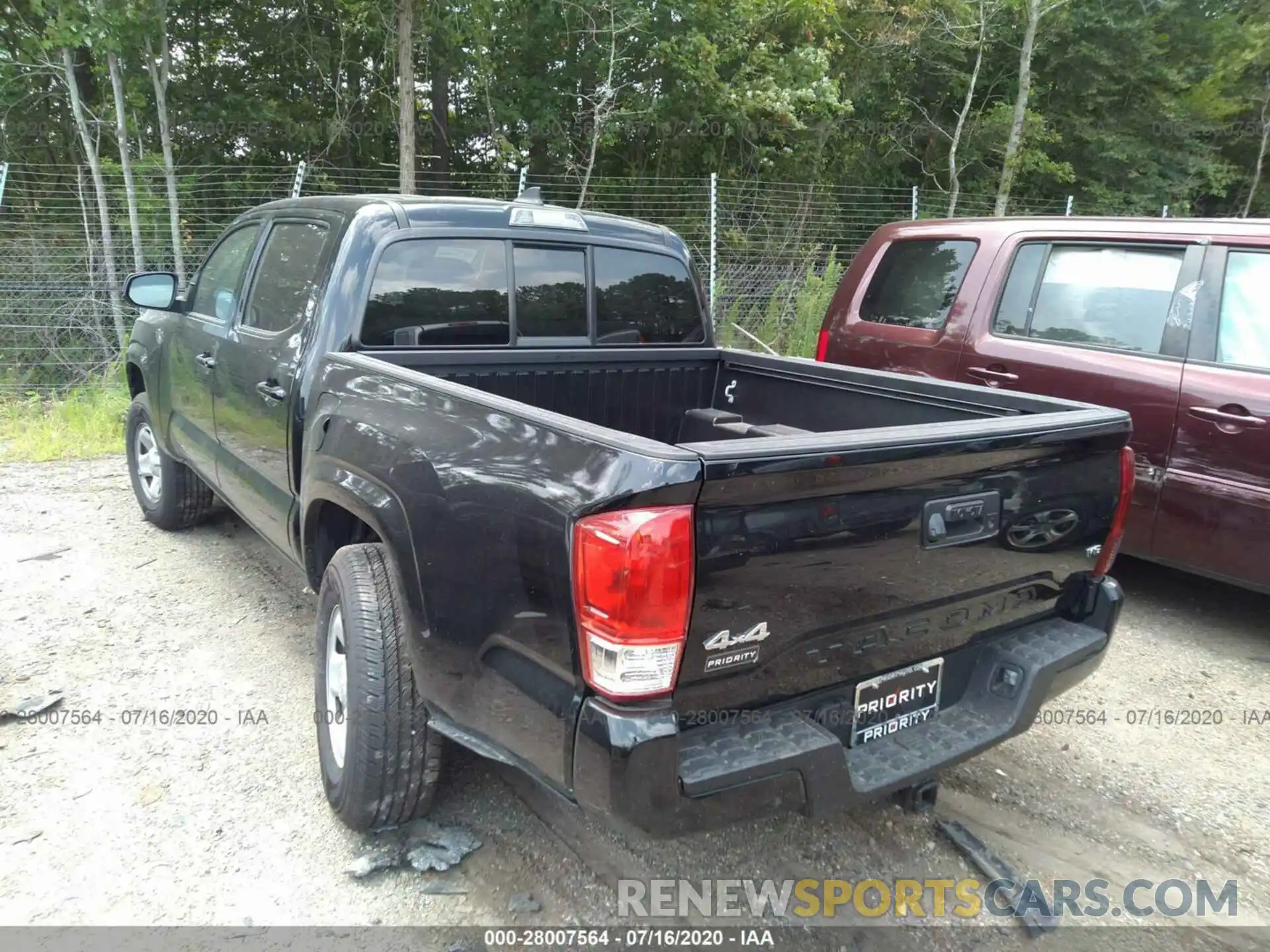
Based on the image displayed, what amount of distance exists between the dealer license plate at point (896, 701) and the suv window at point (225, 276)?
3164mm

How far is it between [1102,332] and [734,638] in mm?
3583

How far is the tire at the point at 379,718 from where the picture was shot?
96.5 inches

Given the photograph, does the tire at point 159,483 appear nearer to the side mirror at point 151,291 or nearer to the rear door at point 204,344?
the rear door at point 204,344

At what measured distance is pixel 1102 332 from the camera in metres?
4.46

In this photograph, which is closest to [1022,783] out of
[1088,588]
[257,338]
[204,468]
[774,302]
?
[1088,588]

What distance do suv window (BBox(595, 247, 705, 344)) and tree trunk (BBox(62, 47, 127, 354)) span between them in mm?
7210

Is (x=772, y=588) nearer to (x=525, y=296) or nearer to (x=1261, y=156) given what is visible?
(x=525, y=296)

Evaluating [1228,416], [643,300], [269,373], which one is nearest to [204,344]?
[269,373]

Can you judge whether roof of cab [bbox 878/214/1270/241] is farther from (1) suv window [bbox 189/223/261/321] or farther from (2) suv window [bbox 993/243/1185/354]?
(1) suv window [bbox 189/223/261/321]

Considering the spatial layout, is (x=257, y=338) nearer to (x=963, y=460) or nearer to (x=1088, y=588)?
(x=963, y=460)

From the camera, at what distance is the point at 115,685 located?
344cm

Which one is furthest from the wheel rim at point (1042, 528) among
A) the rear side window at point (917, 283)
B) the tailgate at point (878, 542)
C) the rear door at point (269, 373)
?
the rear side window at point (917, 283)

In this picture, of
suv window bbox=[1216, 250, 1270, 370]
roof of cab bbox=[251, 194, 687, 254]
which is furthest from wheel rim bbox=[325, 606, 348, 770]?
suv window bbox=[1216, 250, 1270, 370]

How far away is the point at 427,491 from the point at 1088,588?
2006mm
